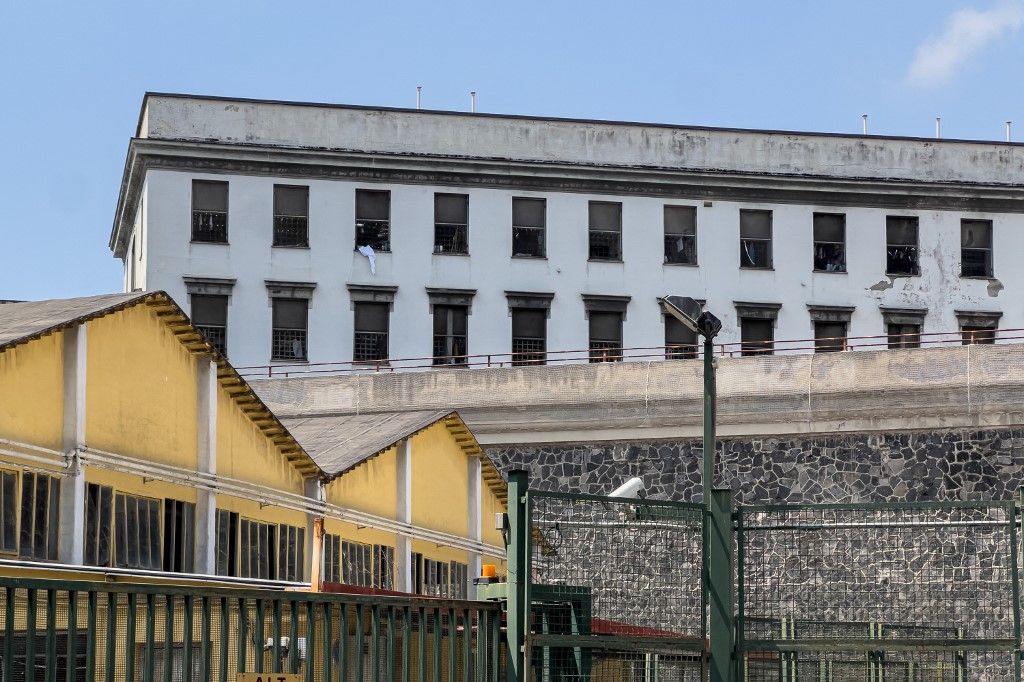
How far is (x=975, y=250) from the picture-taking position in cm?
4872

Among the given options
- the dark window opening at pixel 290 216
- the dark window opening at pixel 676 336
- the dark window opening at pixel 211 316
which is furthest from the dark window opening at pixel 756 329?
the dark window opening at pixel 211 316

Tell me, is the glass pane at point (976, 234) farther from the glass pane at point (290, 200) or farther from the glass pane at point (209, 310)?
the glass pane at point (209, 310)

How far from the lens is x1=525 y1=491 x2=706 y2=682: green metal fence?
10070 millimetres

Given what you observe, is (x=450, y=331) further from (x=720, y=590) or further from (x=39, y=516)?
(x=720, y=590)

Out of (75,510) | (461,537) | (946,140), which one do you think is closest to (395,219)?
(946,140)

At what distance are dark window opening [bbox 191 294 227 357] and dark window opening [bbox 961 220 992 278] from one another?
68.4 feet

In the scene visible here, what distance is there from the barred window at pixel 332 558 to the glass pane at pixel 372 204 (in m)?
24.1

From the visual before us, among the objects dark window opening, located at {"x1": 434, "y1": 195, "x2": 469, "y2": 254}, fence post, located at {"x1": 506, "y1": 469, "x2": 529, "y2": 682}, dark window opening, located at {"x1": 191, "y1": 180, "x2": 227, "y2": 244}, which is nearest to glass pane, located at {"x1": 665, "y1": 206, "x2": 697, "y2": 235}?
dark window opening, located at {"x1": 434, "y1": 195, "x2": 469, "y2": 254}

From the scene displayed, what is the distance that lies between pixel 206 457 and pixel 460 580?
759 centimetres

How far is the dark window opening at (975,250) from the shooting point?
48.7 meters

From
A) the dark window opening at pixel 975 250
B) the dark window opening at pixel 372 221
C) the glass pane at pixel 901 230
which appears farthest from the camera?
the dark window opening at pixel 975 250

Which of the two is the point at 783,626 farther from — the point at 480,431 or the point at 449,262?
the point at 449,262

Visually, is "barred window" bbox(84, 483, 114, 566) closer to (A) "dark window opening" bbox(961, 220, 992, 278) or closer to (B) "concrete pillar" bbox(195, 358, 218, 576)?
(B) "concrete pillar" bbox(195, 358, 218, 576)

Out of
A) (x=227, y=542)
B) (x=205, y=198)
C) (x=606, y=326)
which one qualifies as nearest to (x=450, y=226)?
(x=606, y=326)
